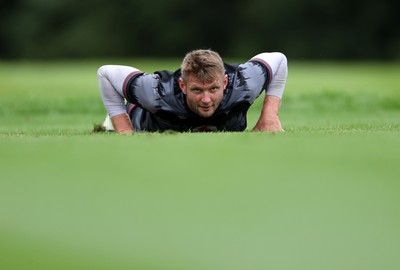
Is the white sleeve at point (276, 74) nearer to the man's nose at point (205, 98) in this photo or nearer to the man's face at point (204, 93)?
the man's face at point (204, 93)

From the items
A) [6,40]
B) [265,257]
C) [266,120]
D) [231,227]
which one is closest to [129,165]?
[231,227]

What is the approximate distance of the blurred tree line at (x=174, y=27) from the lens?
128ft

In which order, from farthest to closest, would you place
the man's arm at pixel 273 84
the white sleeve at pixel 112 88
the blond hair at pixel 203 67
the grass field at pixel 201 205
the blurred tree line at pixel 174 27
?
the blurred tree line at pixel 174 27 → the man's arm at pixel 273 84 → the white sleeve at pixel 112 88 → the blond hair at pixel 203 67 → the grass field at pixel 201 205

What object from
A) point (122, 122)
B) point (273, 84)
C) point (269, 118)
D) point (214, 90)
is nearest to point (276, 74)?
point (273, 84)

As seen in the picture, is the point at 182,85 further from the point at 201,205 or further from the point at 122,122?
the point at 201,205

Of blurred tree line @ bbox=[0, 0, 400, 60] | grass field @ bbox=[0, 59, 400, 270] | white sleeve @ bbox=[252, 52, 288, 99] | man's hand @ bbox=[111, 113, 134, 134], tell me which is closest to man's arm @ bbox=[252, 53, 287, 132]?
white sleeve @ bbox=[252, 52, 288, 99]

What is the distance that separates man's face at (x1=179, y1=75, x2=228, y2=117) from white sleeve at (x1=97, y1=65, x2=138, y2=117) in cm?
58

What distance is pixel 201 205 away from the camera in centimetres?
249

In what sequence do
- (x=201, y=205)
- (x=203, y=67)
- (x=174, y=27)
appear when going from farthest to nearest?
(x=174, y=27) < (x=203, y=67) < (x=201, y=205)

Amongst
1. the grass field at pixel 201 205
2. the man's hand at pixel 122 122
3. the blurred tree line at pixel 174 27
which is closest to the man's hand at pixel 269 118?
the man's hand at pixel 122 122

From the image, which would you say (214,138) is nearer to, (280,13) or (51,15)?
(280,13)

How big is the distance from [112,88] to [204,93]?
84cm

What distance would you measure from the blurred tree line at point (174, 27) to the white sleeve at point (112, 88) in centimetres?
3315

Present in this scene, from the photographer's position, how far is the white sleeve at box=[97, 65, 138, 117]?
5516mm
